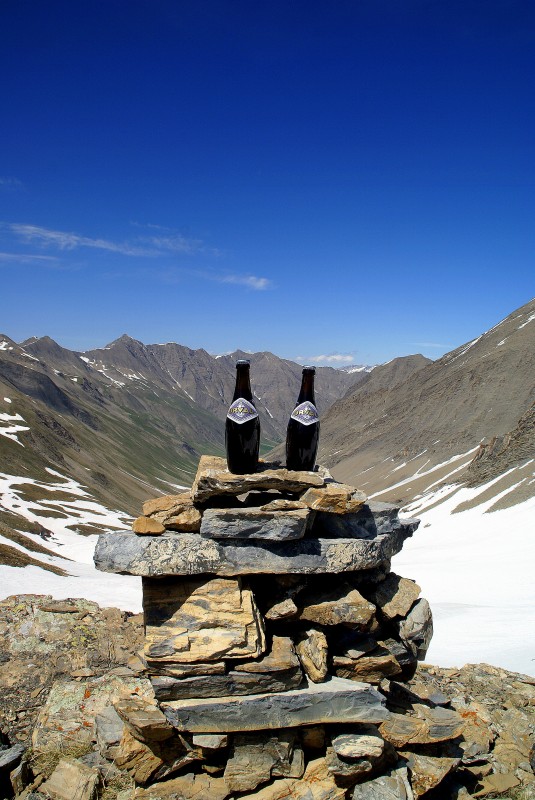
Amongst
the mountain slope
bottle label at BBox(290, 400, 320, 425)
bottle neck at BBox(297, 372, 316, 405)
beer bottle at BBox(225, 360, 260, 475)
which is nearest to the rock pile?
beer bottle at BBox(225, 360, 260, 475)

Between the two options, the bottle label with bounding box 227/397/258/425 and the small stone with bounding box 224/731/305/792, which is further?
the bottle label with bounding box 227/397/258/425

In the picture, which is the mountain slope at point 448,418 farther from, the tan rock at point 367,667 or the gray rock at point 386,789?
the gray rock at point 386,789

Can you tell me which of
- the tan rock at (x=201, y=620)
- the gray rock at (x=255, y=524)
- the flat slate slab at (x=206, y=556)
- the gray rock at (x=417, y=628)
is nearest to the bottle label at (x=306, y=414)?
the gray rock at (x=255, y=524)

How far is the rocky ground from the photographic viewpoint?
283 inches

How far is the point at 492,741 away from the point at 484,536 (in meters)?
35.5

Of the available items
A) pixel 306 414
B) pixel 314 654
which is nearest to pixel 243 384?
pixel 306 414

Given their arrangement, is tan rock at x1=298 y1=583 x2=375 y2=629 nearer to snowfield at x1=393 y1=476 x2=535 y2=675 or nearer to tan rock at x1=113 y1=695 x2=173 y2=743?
tan rock at x1=113 y1=695 x2=173 y2=743

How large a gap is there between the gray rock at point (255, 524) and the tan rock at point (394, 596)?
7.45 ft

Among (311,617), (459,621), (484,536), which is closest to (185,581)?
(311,617)

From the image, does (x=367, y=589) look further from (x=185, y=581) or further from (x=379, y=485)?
(x=379, y=485)

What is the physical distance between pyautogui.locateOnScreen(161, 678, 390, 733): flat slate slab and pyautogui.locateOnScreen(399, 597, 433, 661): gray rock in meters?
1.54

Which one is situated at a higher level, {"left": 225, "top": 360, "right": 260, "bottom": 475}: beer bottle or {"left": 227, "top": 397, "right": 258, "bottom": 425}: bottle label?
{"left": 227, "top": 397, "right": 258, "bottom": 425}: bottle label

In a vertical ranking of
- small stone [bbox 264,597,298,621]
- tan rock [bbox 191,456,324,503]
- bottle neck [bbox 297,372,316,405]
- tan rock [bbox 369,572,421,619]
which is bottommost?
tan rock [bbox 369,572,421,619]

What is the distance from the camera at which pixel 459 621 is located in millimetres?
20172
